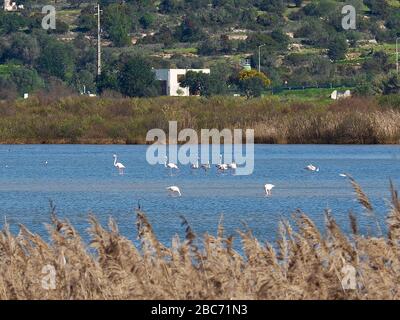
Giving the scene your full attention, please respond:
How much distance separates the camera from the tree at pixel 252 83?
279 feet

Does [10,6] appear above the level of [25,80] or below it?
below

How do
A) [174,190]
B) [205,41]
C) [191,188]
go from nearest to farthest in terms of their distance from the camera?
[174,190] → [191,188] → [205,41]

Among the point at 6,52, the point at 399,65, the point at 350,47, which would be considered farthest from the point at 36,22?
the point at 399,65

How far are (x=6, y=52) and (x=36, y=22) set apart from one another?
14.6 meters

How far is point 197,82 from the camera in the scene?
87.7 m

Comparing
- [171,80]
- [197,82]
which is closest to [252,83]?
[197,82]

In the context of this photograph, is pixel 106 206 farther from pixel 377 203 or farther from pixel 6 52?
pixel 6 52

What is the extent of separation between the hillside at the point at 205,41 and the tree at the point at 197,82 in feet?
2.43

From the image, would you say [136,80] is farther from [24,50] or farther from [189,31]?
[189,31]

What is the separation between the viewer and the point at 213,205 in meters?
27.2

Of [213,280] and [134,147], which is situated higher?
[213,280]

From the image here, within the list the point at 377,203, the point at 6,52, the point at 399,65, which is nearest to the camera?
the point at 377,203

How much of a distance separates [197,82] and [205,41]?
27550 millimetres

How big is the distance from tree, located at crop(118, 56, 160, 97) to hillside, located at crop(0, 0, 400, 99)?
39cm
